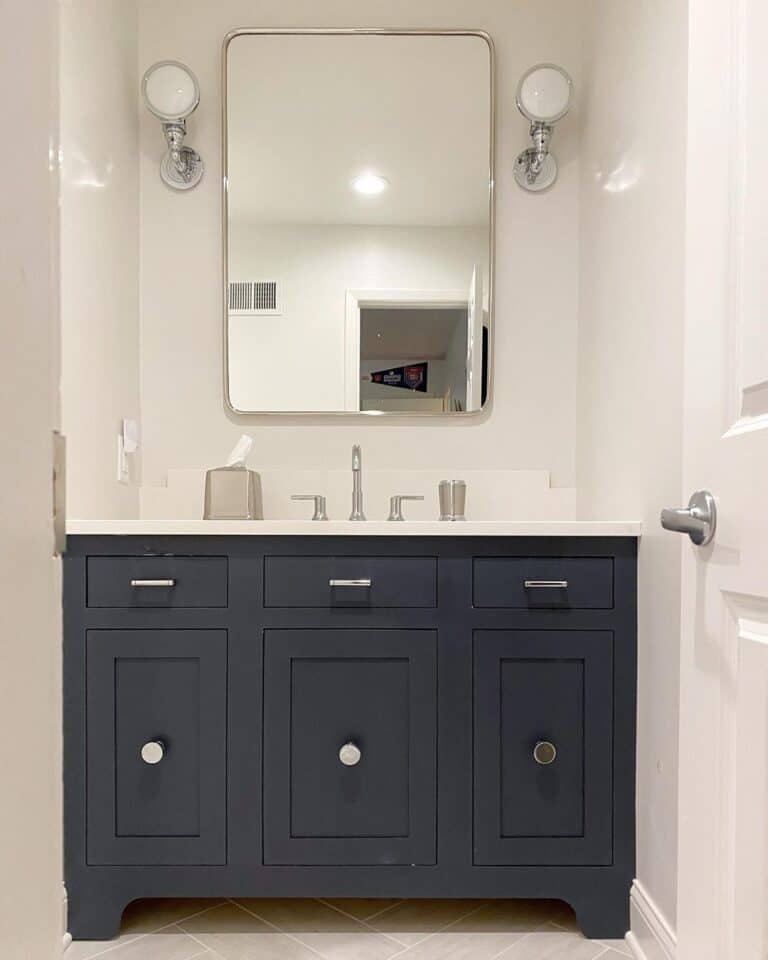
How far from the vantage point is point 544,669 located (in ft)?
5.49

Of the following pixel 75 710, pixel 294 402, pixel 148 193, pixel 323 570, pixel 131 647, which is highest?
pixel 148 193

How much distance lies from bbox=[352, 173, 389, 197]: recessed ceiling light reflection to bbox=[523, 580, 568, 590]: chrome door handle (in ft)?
4.13

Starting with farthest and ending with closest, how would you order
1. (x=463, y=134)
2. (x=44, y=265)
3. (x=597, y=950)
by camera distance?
1. (x=463, y=134)
2. (x=597, y=950)
3. (x=44, y=265)

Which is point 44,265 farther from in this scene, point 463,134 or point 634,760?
point 463,134

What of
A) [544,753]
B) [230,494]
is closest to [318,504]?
[230,494]

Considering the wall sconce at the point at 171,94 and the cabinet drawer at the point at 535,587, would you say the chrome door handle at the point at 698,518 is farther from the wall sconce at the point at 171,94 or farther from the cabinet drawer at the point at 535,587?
the wall sconce at the point at 171,94

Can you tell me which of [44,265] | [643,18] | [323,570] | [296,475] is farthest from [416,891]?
[643,18]

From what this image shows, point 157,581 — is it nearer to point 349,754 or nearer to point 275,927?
point 349,754

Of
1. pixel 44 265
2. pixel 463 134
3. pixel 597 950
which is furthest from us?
pixel 463 134

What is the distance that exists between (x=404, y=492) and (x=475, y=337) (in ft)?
1.64

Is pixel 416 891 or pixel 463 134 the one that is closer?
pixel 416 891

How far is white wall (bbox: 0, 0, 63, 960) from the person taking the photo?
36 centimetres

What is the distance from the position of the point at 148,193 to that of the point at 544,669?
174 cm

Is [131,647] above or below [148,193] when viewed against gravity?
below
